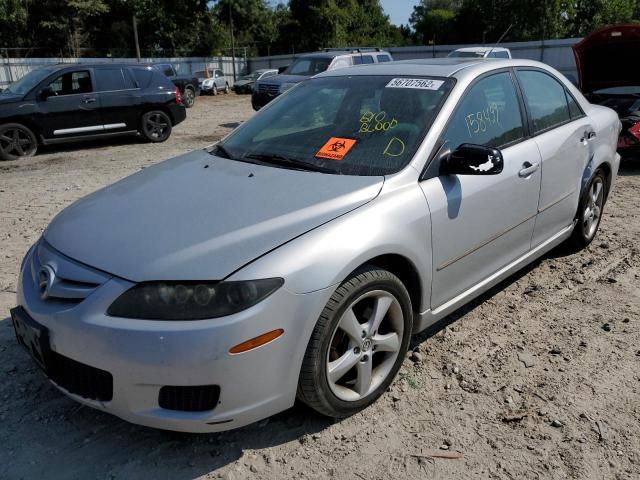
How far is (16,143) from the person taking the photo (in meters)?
9.85

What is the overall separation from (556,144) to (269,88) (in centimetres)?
1137

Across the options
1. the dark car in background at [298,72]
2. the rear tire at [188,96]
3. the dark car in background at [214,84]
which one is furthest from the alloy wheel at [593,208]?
the dark car in background at [214,84]

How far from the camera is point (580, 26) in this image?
46562mm

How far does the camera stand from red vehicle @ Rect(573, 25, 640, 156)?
7.83m

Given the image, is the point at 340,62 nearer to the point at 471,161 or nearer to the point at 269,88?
the point at 269,88

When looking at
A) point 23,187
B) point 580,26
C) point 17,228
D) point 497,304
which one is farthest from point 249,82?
point 580,26

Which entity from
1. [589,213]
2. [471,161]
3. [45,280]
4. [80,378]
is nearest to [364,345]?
[471,161]

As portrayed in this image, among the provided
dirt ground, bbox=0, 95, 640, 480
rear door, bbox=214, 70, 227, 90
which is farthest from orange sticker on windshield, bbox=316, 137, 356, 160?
rear door, bbox=214, 70, 227, 90

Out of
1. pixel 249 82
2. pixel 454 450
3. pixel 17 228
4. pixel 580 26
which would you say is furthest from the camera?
pixel 580 26

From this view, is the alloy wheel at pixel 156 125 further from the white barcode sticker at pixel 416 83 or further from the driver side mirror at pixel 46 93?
the white barcode sticker at pixel 416 83

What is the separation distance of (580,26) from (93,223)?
52.5 metres

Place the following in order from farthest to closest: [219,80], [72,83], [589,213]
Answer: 1. [219,80]
2. [72,83]
3. [589,213]

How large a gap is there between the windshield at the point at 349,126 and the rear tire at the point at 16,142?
772 centimetres

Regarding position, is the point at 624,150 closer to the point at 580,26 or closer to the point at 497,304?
the point at 497,304
